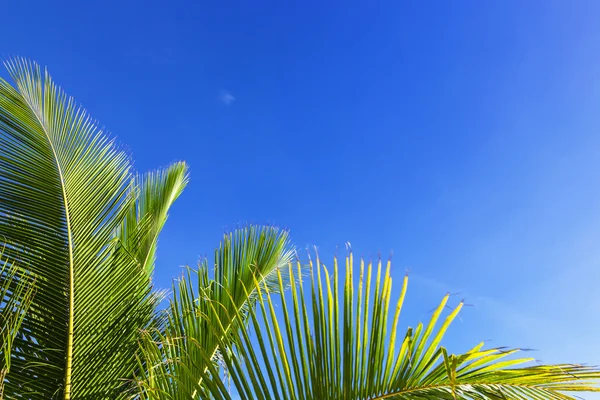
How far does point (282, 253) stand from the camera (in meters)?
4.27

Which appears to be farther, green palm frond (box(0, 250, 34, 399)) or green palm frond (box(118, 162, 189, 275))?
green palm frond (box(118, 162, 189, 275))

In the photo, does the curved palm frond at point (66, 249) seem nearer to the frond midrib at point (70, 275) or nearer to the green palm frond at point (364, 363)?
the frond midrib at point (70, 275)

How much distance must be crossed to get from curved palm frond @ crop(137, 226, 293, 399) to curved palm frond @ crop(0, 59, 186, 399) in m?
0.27

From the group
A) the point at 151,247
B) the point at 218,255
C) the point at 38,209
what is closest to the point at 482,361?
the point at 218,255

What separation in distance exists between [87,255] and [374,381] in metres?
2.33

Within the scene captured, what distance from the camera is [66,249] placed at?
3.22m

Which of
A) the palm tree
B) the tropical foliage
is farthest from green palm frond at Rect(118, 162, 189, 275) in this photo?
the palm tree

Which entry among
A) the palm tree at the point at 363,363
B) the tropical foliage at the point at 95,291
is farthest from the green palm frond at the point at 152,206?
the palm tree at the point at 363,363

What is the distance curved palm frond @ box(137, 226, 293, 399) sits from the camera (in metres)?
2.21

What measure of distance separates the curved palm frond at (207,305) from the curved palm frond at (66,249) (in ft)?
0.87

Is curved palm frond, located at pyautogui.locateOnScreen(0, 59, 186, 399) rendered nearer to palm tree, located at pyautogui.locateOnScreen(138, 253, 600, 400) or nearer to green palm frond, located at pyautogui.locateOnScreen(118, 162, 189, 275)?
green palm frond, located at pyautogui.locateOnScreen(118, 162, 189, 275)

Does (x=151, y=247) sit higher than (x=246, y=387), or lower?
higher

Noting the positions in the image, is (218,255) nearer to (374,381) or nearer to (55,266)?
(55,266)

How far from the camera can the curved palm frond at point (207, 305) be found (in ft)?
7.25
